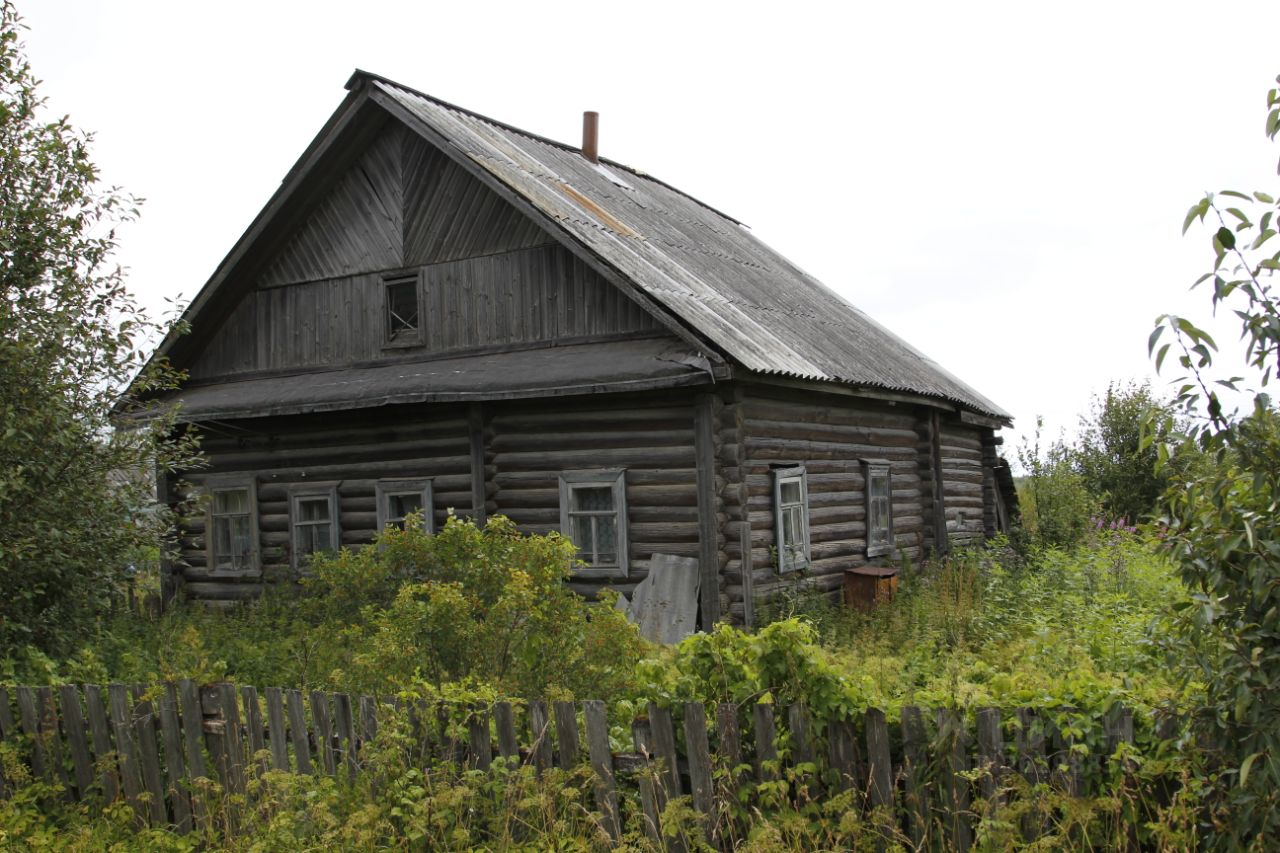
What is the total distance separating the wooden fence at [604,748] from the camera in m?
4.56

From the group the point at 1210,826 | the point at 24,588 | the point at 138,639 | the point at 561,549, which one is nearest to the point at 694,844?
the point at 1210,826

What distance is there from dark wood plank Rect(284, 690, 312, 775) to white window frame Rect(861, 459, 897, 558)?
405 inches

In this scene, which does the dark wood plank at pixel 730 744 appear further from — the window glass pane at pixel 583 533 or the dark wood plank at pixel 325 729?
the window glass pane at pixel 583 533

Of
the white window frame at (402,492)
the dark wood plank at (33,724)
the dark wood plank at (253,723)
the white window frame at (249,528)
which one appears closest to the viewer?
the dark wood plank at (253,723)

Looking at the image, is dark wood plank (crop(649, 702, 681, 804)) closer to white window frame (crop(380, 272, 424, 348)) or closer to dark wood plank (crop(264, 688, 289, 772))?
dark wood plank (crop(264, 688, 289, 772))

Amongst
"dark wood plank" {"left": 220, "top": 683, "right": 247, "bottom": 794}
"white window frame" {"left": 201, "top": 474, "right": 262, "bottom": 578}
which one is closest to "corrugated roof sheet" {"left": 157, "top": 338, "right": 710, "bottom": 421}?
"white window frame" {"left": 201, "top": 474, "right": 262, "bottom": 578}

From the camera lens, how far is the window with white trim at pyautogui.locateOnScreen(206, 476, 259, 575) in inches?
601

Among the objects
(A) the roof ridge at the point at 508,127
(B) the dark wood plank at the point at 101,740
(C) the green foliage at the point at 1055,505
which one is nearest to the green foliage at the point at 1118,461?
(C) the green foliage at the point at 1055,505

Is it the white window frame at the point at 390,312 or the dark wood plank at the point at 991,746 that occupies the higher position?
the white window frame at the point at 390,312

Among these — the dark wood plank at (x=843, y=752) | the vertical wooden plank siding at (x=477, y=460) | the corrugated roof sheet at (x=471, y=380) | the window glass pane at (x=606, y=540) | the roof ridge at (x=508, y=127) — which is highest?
the roof ridge at (x=508, y=127)

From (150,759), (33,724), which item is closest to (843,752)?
(150,759)

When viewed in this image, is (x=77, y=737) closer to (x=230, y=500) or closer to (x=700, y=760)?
(x=700, y=760)

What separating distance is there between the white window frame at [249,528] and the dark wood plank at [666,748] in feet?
37.0

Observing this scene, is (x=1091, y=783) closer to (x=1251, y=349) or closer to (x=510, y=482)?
(x=1251, y=349)
